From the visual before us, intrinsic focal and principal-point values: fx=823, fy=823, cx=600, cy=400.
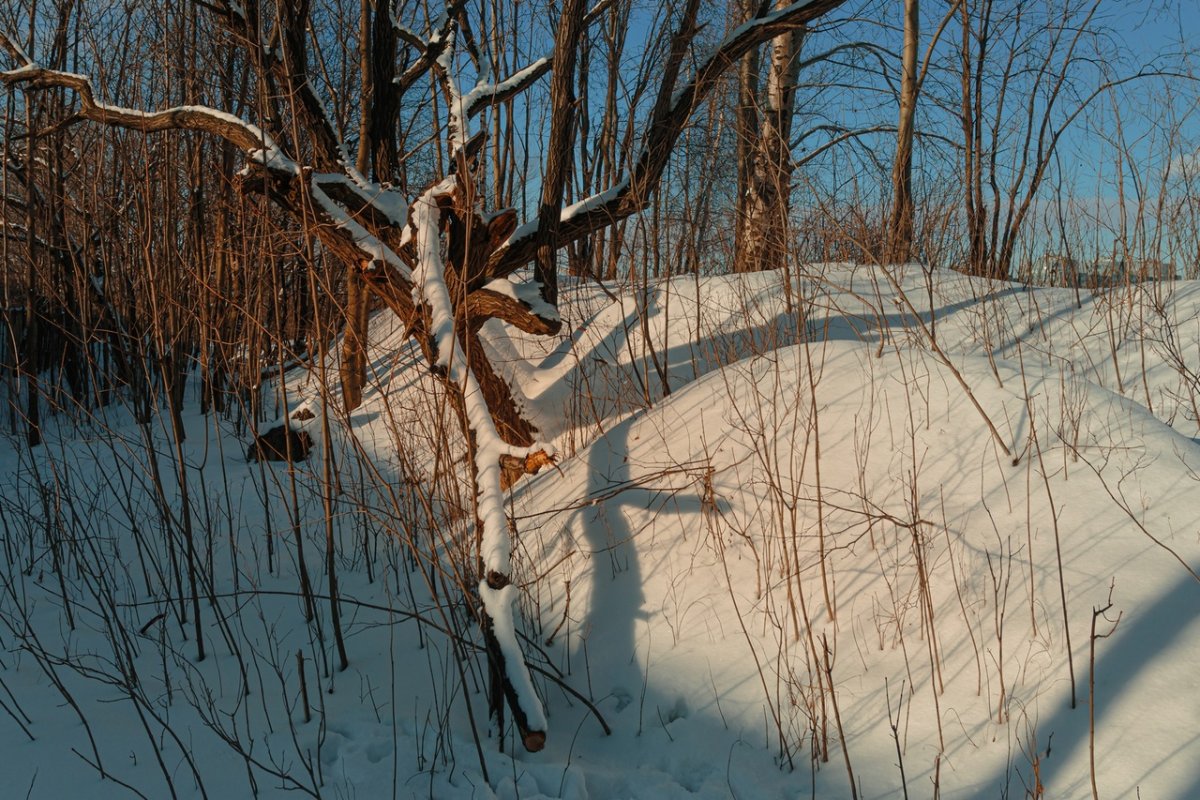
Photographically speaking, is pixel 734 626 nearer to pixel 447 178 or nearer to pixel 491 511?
pixel 491 511

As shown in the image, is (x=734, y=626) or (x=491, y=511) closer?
(x=491, y=511)

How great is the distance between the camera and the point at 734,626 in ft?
9.18

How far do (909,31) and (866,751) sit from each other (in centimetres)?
890

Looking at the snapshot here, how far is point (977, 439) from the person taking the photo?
3191mm

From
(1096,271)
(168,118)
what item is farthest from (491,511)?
(1096,271)

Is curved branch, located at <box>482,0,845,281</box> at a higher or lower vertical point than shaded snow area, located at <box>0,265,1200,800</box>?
higher

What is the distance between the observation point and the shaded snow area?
224 centimetres

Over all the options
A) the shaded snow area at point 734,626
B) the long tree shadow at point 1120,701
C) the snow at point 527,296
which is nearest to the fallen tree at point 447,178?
the snow at point 527,296

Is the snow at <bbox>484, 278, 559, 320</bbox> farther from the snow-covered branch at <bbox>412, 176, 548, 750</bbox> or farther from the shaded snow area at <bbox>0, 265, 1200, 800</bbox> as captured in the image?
the snow-covered branch at <bbox>412, 176, 548, 750</bbox>

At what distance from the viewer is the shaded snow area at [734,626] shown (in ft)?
7.34

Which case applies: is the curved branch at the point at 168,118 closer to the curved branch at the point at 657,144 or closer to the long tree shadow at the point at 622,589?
the curved branch at the point at 657,144

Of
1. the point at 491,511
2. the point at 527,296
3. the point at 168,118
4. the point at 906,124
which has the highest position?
the point at 906,124

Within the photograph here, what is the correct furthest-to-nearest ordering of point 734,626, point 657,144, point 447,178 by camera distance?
point 657,144 → point 447,178 → point 734,626

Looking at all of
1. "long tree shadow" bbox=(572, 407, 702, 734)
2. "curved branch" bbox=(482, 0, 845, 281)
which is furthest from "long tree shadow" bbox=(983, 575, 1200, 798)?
"curved branch" bbox=(482, 0, 845, 281)
